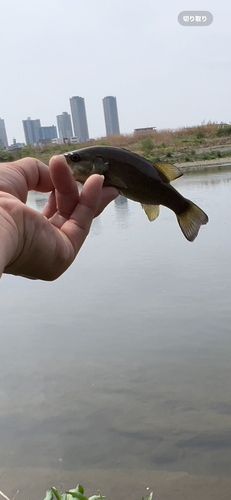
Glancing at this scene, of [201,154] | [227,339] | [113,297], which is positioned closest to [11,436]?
[227,339]

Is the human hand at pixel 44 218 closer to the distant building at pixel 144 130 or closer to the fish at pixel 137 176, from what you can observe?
the fish at pixel 137 176

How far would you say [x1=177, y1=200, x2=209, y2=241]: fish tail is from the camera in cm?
189

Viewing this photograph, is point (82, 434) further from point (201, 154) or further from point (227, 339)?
point (201, 154)

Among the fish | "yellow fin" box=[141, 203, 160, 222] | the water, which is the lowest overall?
the water

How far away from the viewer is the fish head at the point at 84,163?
1646 mm

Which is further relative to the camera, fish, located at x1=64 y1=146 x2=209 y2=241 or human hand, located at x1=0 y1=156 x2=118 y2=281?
fish, located at x1=64 y1=146 x2=209 y2=241

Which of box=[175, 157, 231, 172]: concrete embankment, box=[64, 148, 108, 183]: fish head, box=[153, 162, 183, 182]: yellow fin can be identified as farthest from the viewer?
box=[175, 157, 231, 172]: concrete embankment

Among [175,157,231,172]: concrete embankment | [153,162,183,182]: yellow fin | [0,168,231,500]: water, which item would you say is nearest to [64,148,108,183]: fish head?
[153,162,183,182]: yellow fin

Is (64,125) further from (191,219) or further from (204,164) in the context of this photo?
(191,219)

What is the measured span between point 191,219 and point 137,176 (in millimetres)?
330

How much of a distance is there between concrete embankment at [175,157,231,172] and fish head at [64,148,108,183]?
23268 mm

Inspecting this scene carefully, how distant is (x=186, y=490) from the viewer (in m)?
3.54

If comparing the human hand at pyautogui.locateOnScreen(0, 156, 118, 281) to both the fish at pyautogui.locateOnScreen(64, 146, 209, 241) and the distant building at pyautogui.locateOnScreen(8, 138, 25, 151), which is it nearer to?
the fish at pyautogui.locateOnScreen(64, 146, 209, 241)

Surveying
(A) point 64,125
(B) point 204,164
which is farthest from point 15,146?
(B) point 204,164
